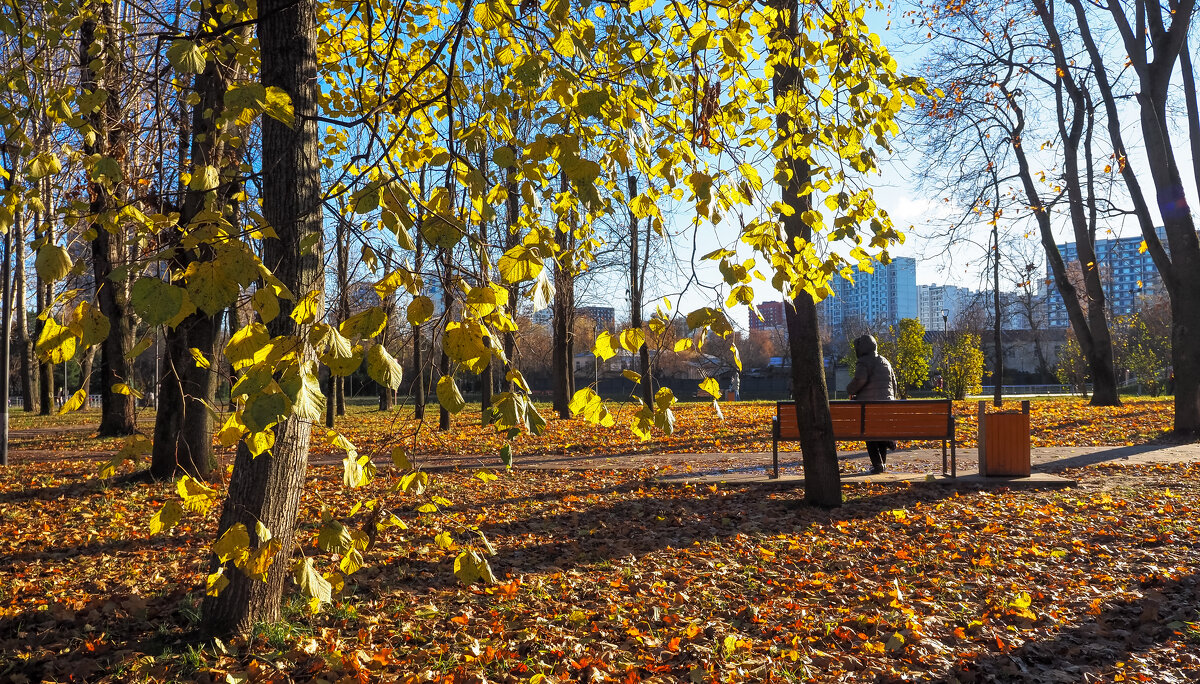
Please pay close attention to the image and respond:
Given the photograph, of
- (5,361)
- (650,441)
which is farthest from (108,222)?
(650,441)

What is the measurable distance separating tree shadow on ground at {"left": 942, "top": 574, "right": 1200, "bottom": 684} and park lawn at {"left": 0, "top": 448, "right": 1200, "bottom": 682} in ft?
0.04

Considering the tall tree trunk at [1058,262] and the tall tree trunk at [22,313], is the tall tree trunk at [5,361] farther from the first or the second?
the tall tree trunk at [1058,262]

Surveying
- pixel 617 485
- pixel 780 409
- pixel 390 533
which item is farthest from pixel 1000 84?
pixel 390 533

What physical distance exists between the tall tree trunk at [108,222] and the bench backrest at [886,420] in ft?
20.6

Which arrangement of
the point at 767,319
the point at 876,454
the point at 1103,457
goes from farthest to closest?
the point at 1103,457, the point at 876,454, the point at 767,319

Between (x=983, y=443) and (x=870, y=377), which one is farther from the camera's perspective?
(x=870, y=377)

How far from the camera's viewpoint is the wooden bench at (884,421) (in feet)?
25.6

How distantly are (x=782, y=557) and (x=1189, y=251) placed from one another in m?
10.1

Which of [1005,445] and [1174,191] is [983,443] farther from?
[1174,191]

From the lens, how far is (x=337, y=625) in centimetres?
381

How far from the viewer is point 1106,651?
11.3ft


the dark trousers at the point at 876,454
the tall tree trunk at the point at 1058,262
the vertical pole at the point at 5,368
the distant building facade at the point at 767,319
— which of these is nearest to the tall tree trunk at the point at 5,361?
the vertical pole at the point at 5,368

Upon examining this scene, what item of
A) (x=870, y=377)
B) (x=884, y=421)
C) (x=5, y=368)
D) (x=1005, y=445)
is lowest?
(x=1005, y=445)

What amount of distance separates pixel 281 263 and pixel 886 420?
6.44 metres
